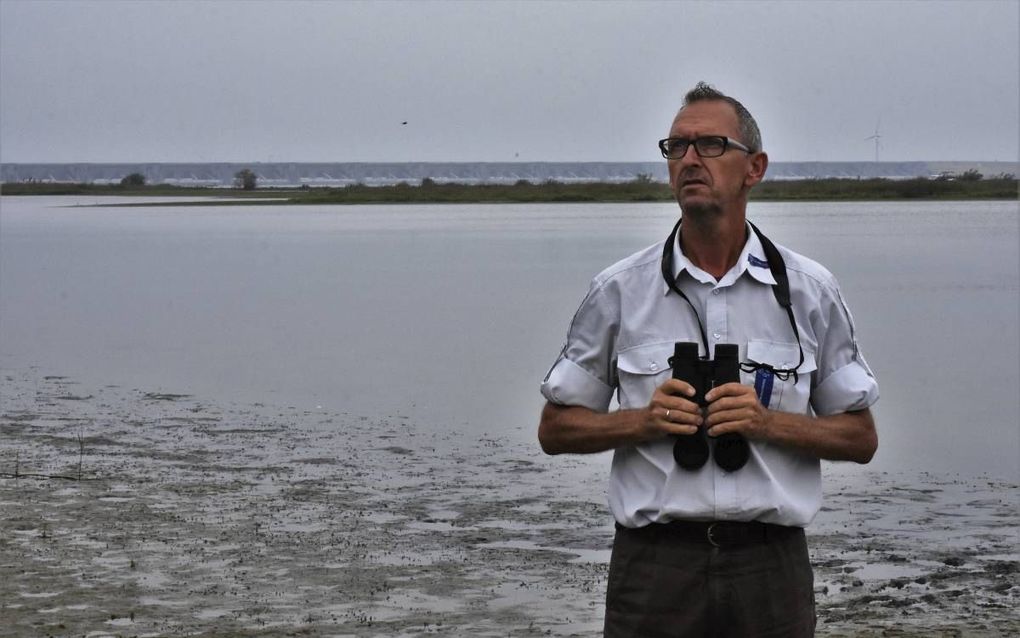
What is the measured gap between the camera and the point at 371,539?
9477 millimetres

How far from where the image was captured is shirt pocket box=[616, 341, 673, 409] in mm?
3621

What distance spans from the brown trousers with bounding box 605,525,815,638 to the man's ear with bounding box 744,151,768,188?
79cm

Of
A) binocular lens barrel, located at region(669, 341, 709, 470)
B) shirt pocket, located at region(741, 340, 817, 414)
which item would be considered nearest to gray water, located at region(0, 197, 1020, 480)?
shirt pocket, located at region(741, 340, 817, 414)

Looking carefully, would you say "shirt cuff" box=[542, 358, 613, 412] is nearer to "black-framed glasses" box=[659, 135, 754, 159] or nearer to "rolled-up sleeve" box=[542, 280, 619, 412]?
"rolled-up sleeve" box=[542, 280, 619, 412]

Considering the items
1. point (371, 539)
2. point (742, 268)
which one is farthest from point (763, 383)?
point (371, 539)

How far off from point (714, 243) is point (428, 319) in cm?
2159

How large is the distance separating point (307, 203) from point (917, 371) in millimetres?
96536

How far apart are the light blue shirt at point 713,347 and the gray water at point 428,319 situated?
8629mm

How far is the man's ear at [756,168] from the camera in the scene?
3.77m

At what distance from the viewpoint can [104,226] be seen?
70.7 metres

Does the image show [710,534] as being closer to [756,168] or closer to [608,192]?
[756,168]

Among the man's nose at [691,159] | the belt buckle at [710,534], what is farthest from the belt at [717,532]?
the man's nose at [691,159]

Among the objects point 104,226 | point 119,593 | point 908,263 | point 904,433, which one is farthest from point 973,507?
point 104,226

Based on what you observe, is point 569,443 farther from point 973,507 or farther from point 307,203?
point 307,203
